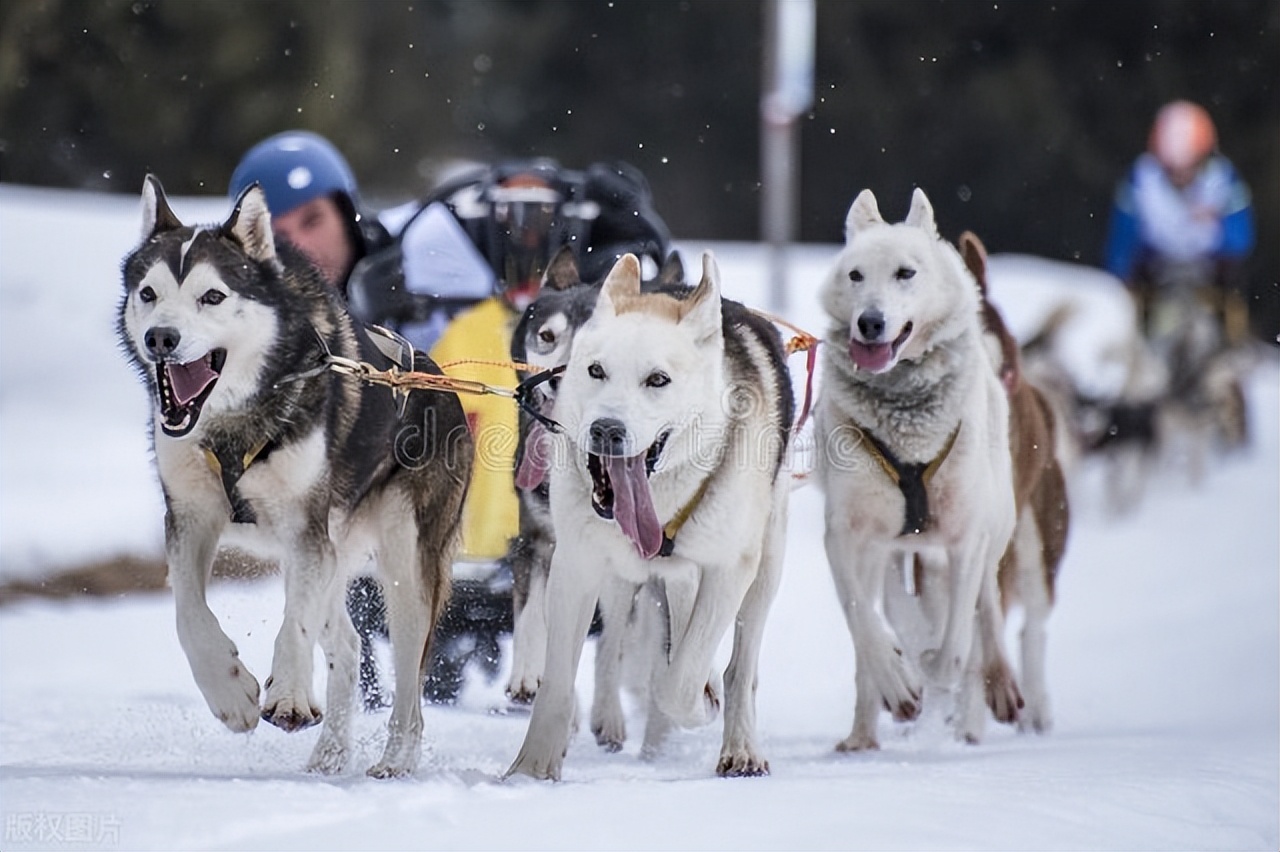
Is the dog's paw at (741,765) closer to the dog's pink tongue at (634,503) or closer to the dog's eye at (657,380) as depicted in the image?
the dog's pink tongue at (634,503)

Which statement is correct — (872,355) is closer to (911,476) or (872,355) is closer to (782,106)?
(911,476)

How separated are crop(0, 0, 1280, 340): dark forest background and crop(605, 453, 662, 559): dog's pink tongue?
39.2 ft

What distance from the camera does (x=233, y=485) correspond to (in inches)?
138

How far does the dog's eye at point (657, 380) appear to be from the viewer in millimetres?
3420

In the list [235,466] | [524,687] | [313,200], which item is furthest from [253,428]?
[313,200]

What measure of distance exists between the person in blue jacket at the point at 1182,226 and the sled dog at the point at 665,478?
7.47 metres

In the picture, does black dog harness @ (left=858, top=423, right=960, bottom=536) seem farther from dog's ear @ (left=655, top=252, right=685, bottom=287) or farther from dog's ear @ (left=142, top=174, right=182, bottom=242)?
dog's ear @ (left=142, top=174, right=182, bottom=242)

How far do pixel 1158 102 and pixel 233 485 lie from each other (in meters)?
16.6

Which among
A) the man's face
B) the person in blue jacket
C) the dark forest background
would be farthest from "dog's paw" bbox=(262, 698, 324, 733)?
the dark forest background

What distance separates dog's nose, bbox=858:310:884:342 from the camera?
4.19 meters

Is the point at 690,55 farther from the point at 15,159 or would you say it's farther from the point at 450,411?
the point at 450,411

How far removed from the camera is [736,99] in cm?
1962

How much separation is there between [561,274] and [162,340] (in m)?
1.35

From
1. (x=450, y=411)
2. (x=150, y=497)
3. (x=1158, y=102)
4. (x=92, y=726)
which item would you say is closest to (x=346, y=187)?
(x=450, y=411)
